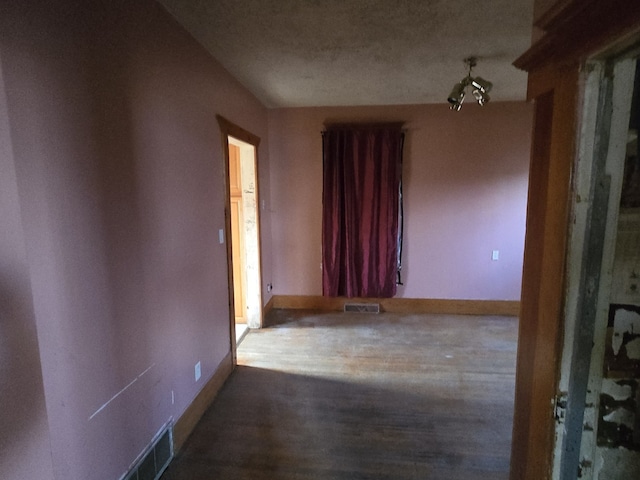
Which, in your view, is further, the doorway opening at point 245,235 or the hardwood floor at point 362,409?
the doorway opening at point 245,235

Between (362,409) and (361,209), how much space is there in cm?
219

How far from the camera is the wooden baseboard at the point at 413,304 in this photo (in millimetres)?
4059

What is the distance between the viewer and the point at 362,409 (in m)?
2.33

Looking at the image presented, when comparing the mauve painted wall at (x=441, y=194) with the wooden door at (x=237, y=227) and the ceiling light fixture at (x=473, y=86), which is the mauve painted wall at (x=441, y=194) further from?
the ceiling light fixture at (x=473, y=86)

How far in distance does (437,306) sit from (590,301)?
3466mm

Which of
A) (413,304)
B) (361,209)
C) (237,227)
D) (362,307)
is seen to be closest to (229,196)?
(237,227)

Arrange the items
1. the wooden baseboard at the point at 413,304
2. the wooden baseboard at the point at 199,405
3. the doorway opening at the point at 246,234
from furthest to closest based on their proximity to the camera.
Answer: the wooden baseboard at the point at 413,304 → the doorway opening at the point at 246,234 → the wooden baseboard at the point at 199,405

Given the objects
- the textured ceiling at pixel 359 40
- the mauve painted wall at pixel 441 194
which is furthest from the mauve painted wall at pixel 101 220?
the mauve painted wall at pixel 441 194

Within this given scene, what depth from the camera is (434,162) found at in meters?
3.92

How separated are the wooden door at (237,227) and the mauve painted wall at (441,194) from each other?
0.55m

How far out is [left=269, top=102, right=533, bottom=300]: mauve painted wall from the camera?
3.83 m

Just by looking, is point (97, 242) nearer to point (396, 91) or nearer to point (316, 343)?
point (316, 343)

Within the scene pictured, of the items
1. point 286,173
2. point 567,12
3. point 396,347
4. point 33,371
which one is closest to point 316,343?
point 396,347

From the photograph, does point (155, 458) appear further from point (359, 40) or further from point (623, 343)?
point (359, 40)
